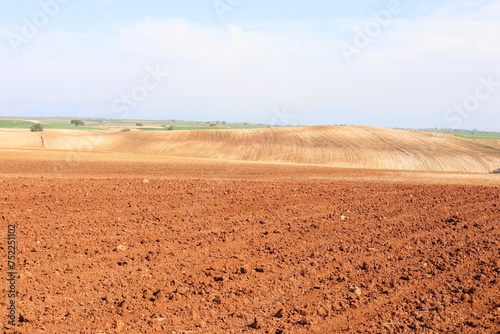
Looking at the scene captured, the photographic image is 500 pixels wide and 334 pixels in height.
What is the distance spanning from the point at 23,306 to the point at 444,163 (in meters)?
51.8

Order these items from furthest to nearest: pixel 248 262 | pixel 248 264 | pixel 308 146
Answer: pixel 308 146
pixel 248 262
pixel 248 264

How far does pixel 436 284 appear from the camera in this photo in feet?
25.0

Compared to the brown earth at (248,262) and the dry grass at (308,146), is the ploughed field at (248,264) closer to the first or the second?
the brown earth at (248,262)

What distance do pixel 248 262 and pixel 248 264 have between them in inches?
5.2

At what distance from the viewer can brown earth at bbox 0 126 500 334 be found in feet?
20.6

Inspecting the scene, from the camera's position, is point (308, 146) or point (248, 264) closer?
point (248, 264)

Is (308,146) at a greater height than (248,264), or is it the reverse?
(308,146)

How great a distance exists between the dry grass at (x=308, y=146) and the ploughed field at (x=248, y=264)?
36.7 metres

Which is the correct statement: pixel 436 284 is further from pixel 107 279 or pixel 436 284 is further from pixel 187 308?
pixel 107 279

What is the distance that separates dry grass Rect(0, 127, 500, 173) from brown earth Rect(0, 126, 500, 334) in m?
36.3

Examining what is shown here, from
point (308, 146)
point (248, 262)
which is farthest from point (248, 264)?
point (308, 146)

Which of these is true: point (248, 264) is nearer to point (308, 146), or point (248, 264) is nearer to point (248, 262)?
point (248, 262)

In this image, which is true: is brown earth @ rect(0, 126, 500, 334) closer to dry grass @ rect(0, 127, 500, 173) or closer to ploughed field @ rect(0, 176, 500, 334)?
ploughed field @ rect(0, 176, 500, 334)

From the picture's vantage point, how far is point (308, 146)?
190ft
